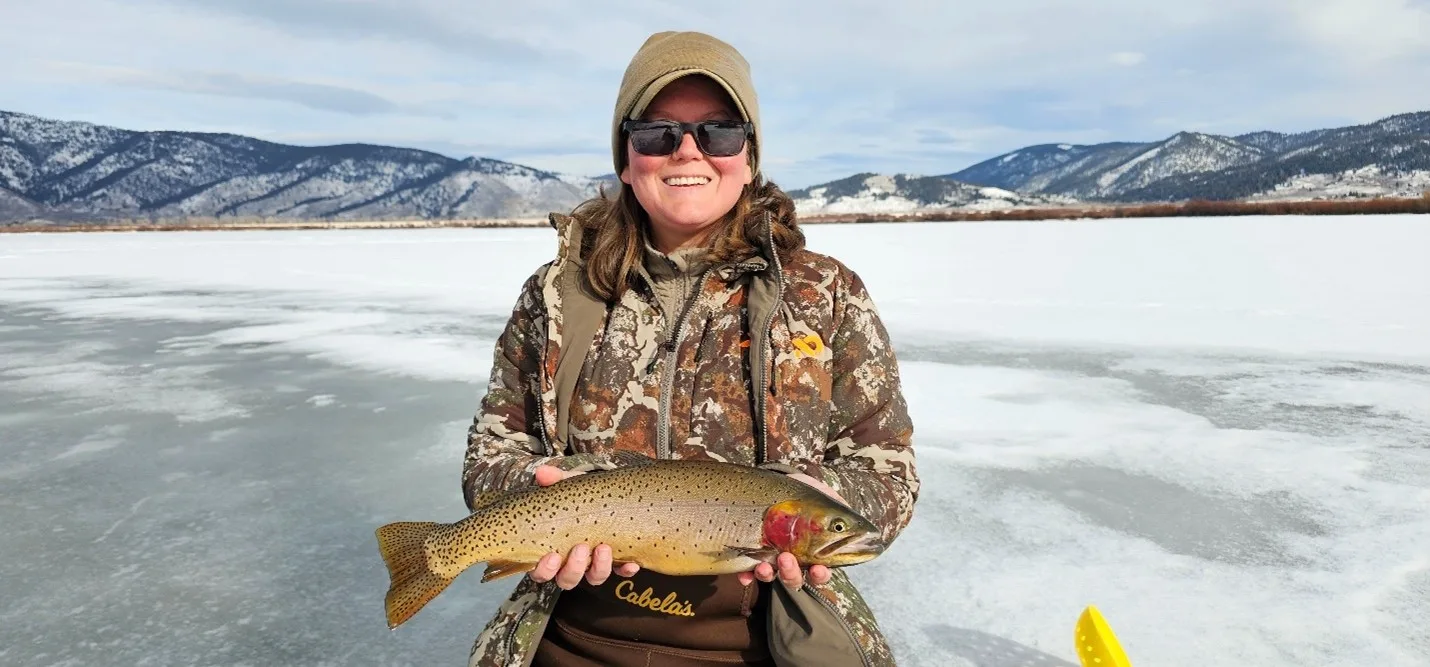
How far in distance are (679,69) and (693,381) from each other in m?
0.78

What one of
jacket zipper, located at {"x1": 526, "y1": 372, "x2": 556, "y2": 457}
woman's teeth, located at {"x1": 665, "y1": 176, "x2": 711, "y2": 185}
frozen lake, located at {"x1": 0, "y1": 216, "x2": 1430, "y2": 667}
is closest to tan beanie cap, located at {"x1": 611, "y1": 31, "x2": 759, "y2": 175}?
woman's teeth, located at {"x1": 665, "y1": 176, "x2": 711, "y2": 185}

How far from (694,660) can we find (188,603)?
252 cm

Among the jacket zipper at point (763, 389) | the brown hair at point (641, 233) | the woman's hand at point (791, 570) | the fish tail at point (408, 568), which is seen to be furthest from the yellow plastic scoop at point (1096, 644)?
the fish tail at point (408, 568)

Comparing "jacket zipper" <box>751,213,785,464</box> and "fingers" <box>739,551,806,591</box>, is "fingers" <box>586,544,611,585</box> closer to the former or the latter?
"fingers" <box>739,551,806,591</box>

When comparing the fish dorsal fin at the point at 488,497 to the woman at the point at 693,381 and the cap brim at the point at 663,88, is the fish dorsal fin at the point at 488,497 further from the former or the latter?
Result: the cap brim at the point at 663,88

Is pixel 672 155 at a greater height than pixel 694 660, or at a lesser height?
greater

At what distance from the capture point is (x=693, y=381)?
7.22 ft

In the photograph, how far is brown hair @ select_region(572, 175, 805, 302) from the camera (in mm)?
2318

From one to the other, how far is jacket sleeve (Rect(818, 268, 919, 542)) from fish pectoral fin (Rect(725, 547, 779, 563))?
36 cm

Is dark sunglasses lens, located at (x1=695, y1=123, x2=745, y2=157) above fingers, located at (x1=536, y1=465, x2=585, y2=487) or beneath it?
above

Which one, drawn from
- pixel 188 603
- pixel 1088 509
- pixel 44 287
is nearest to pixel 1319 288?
pixel 1088 509

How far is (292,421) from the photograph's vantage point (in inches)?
248

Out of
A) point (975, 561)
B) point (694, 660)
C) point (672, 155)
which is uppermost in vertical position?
point (672, 155)

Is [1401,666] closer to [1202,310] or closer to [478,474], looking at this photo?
[478,474]
